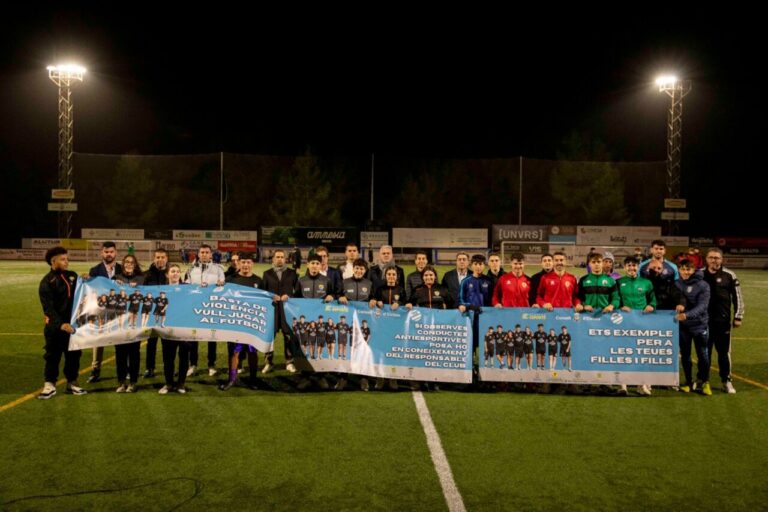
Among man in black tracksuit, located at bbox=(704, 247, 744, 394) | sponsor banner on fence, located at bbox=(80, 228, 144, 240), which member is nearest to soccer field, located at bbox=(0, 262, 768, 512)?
man in black tracksuit, located at bbox=(704, 247, 744, 394)

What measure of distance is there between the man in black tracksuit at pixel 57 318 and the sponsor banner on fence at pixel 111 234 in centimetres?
3851

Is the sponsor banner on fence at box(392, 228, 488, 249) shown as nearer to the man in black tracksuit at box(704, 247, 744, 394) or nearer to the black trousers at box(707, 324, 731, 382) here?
the man in black tracksuit at box(704, 247, 744, 394)

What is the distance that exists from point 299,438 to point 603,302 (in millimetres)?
4187

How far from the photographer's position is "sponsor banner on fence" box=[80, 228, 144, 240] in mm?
42469

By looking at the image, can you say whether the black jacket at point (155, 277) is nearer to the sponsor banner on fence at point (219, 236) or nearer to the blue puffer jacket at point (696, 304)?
the blue puffer jacket at point (696, 304)

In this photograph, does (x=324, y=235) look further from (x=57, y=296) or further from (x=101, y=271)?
(x=57, y=296)

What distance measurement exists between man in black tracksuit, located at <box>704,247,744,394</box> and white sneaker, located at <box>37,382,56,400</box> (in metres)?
7.83

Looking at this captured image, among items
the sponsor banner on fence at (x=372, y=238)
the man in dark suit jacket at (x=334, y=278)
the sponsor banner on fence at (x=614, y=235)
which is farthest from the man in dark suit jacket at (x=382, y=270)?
the sponsor banner on fence at (x=614, y=235)

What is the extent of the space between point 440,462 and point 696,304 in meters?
4.28

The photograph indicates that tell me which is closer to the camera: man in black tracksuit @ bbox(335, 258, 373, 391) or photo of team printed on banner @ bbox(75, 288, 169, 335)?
photo of team printed on banner @ bbox(75, 288, 169, 335)

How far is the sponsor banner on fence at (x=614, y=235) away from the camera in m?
42.0

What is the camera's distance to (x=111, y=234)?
4284 cm

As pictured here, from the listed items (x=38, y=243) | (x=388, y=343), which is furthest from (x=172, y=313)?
(x=38, y=243)

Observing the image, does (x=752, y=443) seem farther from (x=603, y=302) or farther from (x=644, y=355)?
(x=603, y=302)
